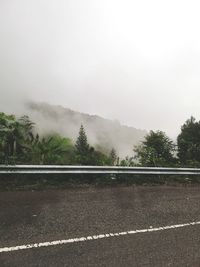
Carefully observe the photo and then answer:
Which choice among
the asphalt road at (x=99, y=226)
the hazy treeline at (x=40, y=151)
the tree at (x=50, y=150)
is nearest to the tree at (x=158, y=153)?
the hazy treeline at (x=40, y=151)

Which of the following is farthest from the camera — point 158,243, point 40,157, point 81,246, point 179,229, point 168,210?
point 40,157

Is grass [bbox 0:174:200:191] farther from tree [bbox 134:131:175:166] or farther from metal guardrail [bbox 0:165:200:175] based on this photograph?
tree [bbox 134:131:175:166]

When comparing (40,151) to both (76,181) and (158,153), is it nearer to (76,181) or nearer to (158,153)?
(76,181)

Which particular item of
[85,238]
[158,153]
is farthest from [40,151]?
[158,153]

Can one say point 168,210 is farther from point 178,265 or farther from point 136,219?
A: point 178,265

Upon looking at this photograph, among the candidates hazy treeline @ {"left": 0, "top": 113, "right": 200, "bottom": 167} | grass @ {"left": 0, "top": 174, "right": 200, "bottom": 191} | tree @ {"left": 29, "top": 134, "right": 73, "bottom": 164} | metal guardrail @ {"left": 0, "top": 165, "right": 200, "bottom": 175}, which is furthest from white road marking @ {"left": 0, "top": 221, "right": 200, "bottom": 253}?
tree @ {"left": 29, "top": 134, "right": 73, "bottom": 164}

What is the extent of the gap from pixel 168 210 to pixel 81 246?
10.5ft

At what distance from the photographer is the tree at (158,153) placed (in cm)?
1425

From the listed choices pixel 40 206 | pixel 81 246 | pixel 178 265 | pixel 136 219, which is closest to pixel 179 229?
pixel 136 219

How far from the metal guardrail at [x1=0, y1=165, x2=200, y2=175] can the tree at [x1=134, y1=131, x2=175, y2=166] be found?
4.19 ft

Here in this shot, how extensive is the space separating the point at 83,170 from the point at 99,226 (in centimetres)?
385

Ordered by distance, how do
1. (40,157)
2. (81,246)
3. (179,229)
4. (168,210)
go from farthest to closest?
(40,157)
(168,210)
(179,229)
(81,246)

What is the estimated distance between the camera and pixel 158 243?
6617mm

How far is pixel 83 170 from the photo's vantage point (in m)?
11.0
